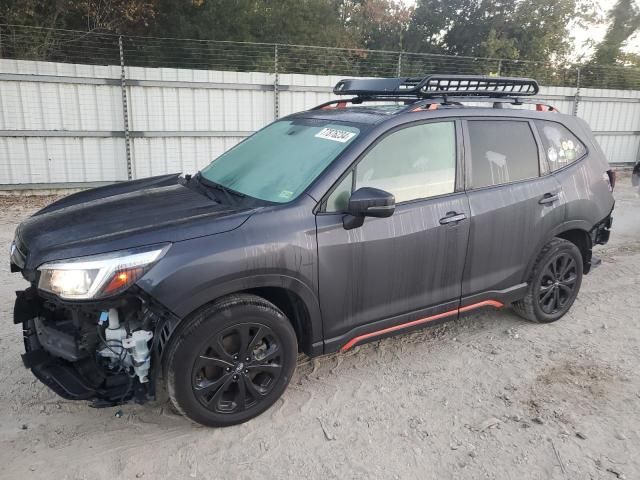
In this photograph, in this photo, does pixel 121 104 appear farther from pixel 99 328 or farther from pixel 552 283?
pixel 552 283

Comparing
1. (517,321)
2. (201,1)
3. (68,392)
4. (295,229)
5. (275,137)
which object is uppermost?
(201,1)

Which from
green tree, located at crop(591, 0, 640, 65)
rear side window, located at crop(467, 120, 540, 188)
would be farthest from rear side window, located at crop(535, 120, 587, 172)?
green tree, located at crop(591, 0, 640, 65)

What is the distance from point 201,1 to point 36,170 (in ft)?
29.6

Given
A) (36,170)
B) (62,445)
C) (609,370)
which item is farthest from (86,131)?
(609,370)

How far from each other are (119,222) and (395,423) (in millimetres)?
1975

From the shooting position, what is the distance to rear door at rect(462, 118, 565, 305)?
366 cm

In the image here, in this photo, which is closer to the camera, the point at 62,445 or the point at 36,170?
the point at 62,445

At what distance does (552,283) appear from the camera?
4.30m

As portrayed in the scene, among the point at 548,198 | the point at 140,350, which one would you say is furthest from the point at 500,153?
the point at 140,350

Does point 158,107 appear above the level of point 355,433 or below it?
above

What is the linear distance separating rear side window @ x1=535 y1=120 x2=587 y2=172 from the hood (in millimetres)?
2551

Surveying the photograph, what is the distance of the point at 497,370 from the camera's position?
3.69m

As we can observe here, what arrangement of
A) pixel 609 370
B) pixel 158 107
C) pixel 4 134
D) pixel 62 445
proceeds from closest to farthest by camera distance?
pixel 62 445 → pixel 609 370 → pixel 4 134 → pixel 158 107

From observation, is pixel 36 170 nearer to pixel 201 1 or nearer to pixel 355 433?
pixel 355 433
